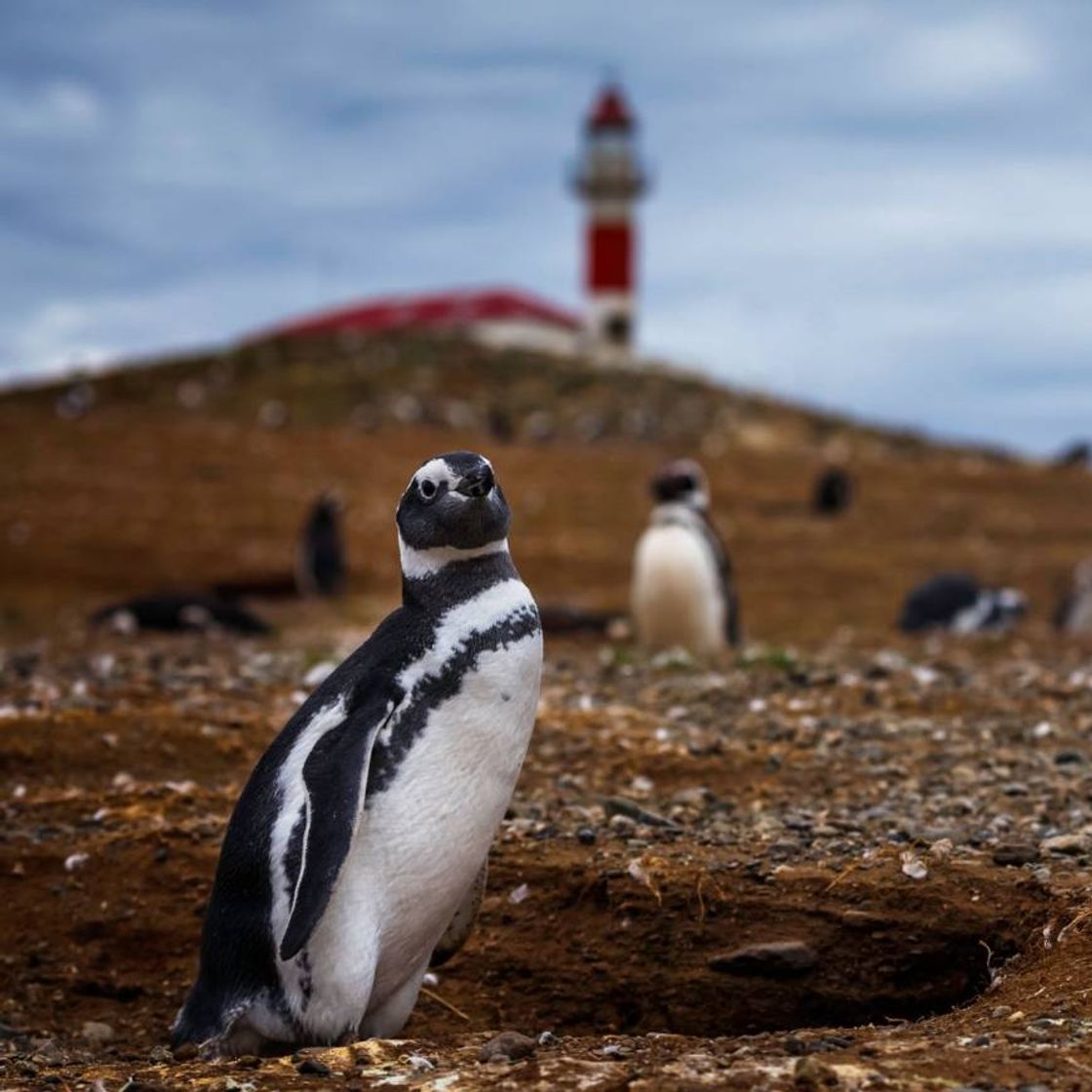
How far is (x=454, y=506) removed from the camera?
4.60 m

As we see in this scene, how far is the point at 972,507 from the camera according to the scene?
27453 mm

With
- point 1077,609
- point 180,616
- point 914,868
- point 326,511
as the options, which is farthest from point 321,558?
point 914,868

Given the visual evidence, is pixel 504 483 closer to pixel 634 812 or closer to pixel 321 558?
pixel 321 558

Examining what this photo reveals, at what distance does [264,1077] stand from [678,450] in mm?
29945

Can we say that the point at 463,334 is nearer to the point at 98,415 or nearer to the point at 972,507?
the point at 98,415

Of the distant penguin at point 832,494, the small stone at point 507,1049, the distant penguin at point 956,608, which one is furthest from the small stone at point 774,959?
the distant penguin at point 832,494

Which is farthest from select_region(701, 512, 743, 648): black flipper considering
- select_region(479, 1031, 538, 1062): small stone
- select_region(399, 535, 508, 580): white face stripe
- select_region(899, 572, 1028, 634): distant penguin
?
select_region(479, 1031, 538, 1062): small stone

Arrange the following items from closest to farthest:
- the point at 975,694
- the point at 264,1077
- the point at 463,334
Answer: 1. the point at 264,1077
2. the point at 975,694
3. the point at 463,334

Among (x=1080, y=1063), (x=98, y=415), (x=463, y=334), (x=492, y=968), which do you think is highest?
(x=463, y=334)

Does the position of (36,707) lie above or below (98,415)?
below

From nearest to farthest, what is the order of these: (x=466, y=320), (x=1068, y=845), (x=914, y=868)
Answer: (x=914, y=868), (x=1068, y=845), (x=466, y=320)

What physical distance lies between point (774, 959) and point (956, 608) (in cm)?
1028

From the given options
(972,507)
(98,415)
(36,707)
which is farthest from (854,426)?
(36,707)

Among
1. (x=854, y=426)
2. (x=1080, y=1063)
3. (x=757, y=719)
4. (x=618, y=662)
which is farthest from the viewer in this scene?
(x=854, y=426)
